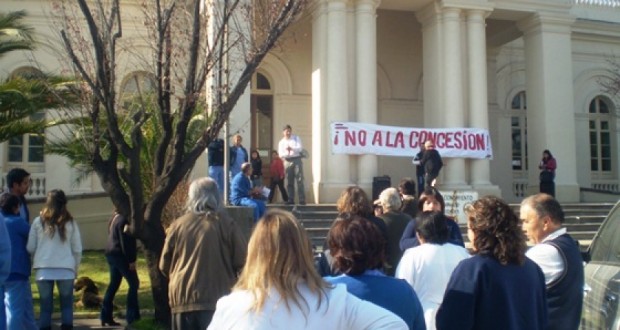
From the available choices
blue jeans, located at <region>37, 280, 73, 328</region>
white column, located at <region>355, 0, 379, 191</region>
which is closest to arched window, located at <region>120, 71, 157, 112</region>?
blue jeans, located at <region>37, 280, 73, 328</region>

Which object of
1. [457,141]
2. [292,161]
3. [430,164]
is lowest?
[430,164]

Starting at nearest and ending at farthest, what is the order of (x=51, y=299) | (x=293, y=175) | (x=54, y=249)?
(x=54, y=249)
(x=51, y=299)
(x=293, y=175)

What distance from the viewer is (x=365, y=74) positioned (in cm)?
1900

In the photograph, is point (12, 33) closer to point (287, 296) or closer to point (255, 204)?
point (255, 204)

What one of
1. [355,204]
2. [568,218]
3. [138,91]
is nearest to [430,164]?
[568,218]

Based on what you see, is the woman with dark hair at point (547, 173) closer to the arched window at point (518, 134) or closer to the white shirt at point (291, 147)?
the arched window at point (518, 134)

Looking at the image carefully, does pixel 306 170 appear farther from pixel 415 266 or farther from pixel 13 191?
pixel 415 266

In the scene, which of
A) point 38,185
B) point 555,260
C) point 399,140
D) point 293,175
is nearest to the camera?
point 555,260

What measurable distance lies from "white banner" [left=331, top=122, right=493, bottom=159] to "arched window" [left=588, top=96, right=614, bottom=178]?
914cm

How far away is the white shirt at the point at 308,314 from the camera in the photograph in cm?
279

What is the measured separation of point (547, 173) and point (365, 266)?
17.8 m

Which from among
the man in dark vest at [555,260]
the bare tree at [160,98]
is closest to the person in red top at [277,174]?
the bare tree at [160,98]

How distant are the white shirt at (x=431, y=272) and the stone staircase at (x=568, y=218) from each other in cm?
997

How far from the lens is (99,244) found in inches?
706
